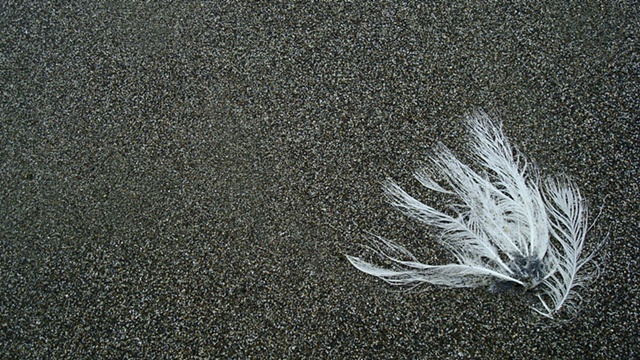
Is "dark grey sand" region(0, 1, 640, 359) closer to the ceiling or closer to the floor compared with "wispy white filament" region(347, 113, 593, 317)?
closer to the ceiling

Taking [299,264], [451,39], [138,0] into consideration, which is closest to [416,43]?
[451,39]

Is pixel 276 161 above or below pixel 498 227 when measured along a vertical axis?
above

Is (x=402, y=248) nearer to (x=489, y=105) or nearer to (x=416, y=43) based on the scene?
(x=489, y=105)

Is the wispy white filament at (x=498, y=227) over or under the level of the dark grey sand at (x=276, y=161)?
under

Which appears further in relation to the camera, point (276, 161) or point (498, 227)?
point (276, 161)
